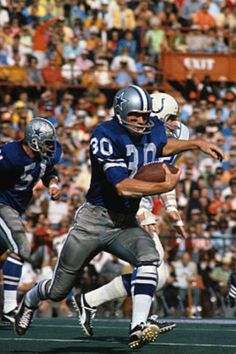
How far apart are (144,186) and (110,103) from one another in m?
11.2

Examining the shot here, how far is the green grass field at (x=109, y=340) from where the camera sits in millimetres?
8188

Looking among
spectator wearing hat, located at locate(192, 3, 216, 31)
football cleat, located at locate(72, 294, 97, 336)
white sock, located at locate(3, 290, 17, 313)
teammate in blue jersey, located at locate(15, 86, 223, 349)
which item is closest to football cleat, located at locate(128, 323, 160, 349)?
teammate in blue jersey, located at locate(15, 86, 223, 349)

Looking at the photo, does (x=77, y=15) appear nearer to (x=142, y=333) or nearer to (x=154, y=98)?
(x=154, y=98)

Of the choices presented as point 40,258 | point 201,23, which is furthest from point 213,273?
point 201,23

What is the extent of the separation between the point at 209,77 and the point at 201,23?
1216mm

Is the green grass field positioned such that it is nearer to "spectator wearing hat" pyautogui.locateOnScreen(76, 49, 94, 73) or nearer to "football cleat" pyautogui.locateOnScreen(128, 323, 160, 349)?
"football cleat" pyautogui.locateOnScreen(128, 323, 160, 349)

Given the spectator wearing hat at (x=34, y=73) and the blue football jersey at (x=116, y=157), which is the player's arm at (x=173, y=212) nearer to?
the blue football jersey at (x=116, y=157)

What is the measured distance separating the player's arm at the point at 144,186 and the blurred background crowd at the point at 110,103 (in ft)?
19.9

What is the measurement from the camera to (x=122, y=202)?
8.08m

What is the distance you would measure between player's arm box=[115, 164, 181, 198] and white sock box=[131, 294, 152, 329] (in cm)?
63

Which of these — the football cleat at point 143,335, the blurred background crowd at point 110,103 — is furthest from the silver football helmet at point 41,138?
the blurred background crowd at point 110,103

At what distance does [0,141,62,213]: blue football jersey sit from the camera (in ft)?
32.6

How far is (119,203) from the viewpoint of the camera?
8.08 m

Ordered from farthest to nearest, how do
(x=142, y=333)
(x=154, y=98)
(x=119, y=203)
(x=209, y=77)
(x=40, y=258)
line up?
(x=209, y=77) → (x=40, y=258) → (x=154, y=98) → (x=119, y=203) → (x=142, y=333)
